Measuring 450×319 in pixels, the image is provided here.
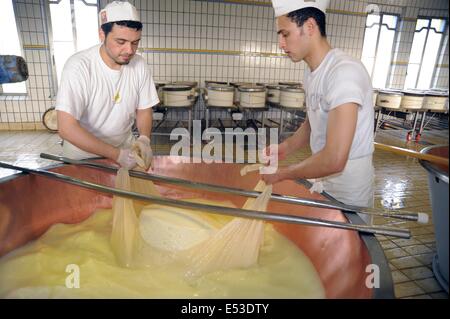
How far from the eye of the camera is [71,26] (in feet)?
18.6

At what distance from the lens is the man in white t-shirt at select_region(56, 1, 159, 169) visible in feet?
5.38

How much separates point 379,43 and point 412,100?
8.11 ft

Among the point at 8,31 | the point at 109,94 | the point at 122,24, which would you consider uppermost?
the point at 8,31

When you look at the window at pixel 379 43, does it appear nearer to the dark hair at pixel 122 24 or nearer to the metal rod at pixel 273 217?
the dark hair at pixel 122 24

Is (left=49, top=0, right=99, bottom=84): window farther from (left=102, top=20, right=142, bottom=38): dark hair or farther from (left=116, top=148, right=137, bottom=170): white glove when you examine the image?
(left=116, top=148, right=137, bottom=170): white glove

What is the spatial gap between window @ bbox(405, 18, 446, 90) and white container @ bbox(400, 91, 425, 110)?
2350mm

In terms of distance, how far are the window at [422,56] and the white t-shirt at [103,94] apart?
772cm

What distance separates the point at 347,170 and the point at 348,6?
678 cm

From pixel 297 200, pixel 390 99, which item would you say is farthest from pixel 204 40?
pixel 297 200

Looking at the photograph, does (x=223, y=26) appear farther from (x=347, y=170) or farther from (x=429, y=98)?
(x=347, y=170)

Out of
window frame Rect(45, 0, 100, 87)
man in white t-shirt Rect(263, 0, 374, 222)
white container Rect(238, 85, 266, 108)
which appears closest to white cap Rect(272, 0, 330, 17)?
man in white t-shirt Rect(263, 0, 374, 222)

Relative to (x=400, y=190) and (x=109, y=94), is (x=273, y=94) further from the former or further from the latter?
(x=109, y=94)

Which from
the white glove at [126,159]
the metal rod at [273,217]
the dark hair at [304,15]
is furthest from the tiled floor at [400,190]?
the white glove at [126,159]

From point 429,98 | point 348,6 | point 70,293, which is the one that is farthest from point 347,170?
point 348,6
